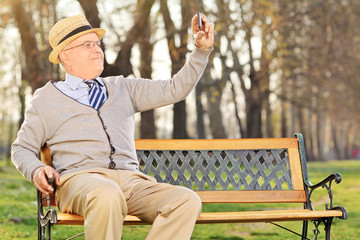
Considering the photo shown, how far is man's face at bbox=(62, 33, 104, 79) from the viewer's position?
4828 mm

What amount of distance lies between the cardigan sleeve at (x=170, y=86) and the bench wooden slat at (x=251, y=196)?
1113 millimetres

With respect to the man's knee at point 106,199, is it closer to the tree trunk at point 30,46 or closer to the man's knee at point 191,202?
the man's knee at point 191,202

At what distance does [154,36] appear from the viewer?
2634 cm

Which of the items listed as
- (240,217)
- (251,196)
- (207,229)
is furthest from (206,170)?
(207,229)

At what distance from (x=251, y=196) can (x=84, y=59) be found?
1.90 meters

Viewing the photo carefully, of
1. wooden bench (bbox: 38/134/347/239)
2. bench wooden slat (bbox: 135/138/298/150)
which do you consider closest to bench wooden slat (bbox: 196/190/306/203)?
wooden bench (bbox: 38/134/347/239)

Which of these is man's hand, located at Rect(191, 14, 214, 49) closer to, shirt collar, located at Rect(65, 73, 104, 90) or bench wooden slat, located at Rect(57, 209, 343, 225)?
shirt collar, located at Rect(65, 73, 104, 90)

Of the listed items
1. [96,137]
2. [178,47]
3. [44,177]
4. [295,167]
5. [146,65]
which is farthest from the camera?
[178,47]

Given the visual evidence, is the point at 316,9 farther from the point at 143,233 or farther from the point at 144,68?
the point at 143,233

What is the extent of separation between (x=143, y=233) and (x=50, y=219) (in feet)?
11.1

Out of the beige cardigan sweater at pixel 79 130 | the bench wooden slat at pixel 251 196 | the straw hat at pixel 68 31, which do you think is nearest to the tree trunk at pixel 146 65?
the bench wooden slat at pixel 251 196

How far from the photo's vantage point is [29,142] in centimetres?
462

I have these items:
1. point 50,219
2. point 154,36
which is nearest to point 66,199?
point 50,219

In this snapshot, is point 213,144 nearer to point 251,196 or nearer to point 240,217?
point 251,196
